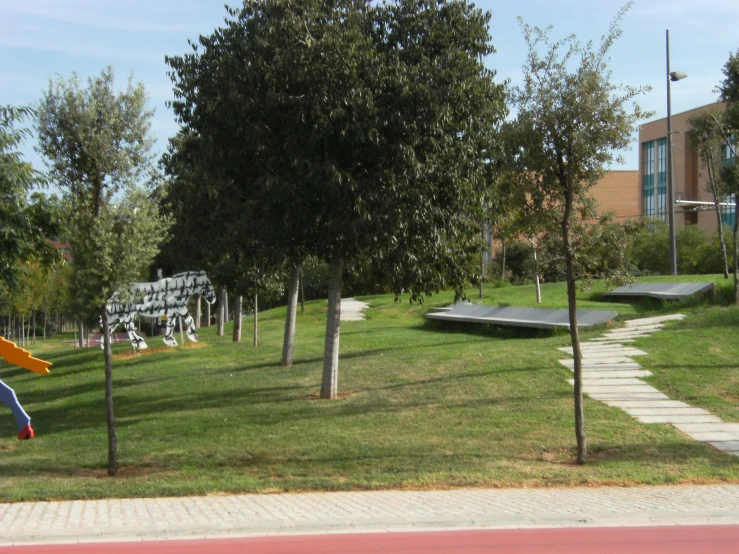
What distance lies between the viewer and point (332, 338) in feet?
49.2

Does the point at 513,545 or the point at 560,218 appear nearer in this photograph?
the point at 513,545

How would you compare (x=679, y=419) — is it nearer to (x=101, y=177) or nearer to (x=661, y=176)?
(x=101, y=177)

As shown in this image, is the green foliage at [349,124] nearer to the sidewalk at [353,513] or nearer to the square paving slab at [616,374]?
the square paving slab at [616,374]

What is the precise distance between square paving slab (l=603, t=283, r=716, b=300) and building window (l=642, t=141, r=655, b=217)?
3789cm

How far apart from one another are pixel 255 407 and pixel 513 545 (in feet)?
27.2

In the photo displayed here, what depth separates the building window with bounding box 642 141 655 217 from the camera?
6288 centimetres

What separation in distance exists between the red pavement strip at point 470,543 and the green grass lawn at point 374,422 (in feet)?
7.00

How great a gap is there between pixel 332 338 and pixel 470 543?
8022 mm

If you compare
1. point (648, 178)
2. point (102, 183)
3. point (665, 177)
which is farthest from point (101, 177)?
point (648, 178)

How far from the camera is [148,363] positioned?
23.0 metres

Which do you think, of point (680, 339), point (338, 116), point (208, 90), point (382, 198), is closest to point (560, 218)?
point (382, 198)

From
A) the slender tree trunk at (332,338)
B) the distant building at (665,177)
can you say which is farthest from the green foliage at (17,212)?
the distant building at (665,177)

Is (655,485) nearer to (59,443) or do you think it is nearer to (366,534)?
(366,534)

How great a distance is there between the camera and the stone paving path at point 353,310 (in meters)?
34.4
